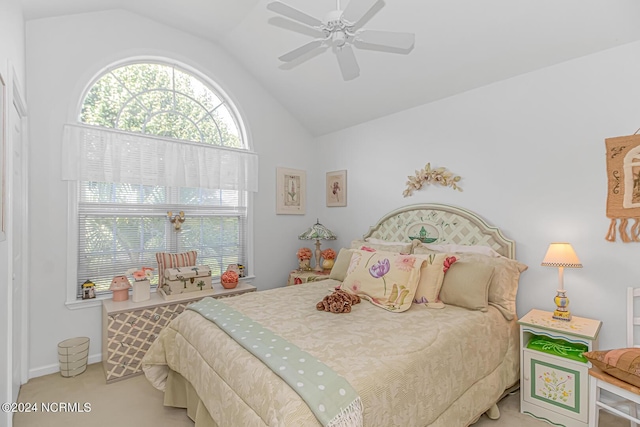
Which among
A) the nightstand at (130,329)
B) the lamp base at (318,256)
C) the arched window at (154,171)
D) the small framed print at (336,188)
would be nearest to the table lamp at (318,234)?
the lamp base at (318,256)

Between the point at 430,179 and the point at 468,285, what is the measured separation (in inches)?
51.8

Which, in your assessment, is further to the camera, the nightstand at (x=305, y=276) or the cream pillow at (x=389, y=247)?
the nightstand at (x=305, y=276)

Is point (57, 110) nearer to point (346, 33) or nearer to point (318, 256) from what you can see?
point (346, 33)

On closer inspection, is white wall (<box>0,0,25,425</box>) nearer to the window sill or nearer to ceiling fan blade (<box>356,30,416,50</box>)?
the window sill

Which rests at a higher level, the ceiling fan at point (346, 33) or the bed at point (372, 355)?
the ceiling fan at point (346, 33)

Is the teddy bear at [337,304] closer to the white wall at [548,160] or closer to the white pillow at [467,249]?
the white pillow at [467,249]

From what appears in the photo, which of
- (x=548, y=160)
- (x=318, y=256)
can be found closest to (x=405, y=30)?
(x=548, y=160)

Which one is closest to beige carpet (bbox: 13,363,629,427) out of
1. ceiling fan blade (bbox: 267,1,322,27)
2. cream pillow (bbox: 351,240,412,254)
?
cream pillow (bbox: 351,240,412,254)

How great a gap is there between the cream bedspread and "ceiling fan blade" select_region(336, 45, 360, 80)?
169cm

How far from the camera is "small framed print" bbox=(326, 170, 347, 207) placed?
4.24m

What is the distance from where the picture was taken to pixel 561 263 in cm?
220

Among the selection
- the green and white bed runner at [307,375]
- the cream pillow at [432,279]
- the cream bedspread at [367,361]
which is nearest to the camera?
the green and white bed runner at [307,375]

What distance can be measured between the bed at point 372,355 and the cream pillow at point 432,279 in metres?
0.05

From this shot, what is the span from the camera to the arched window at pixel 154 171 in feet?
9.80
